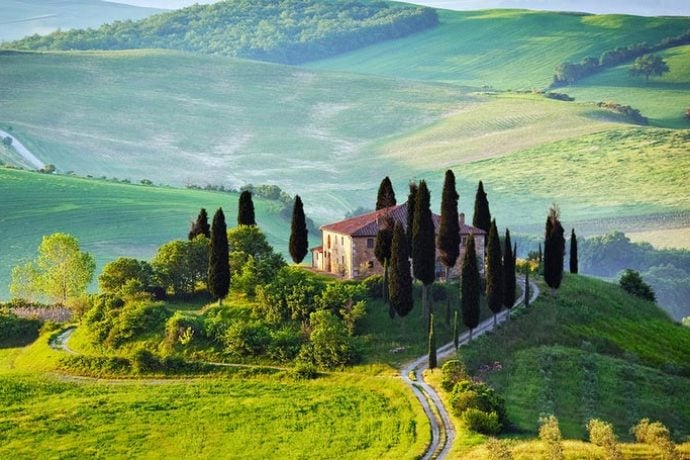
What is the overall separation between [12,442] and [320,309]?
70.3 feet

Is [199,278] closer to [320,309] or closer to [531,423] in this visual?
[320,309]

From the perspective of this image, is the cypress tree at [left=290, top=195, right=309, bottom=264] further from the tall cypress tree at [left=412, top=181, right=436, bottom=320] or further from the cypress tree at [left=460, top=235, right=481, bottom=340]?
the cypress tree at [left=460, top=235, right=481, bottom=340]

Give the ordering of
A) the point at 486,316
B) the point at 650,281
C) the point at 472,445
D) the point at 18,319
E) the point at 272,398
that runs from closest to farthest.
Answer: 1. the point at 472,445
2. the point at 272,398
3. the point at 486,316
4. the point at 18,319
5. the point at 650,281

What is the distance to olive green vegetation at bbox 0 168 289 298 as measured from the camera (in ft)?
450

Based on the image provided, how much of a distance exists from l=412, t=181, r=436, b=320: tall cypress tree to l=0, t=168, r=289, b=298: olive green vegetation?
192 feet

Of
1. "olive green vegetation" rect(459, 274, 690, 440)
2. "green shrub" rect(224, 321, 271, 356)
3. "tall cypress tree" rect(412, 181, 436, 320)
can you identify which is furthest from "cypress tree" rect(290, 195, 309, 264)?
"olive green vegetation" rect(459, 274, 690, 440)

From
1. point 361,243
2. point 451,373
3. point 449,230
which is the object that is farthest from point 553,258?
point 451,373

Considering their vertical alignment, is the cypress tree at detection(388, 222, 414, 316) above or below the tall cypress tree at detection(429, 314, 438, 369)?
above

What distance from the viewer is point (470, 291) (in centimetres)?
7244

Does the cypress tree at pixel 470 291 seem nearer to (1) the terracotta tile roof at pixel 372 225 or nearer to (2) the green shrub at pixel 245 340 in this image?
(1) the terracotta tile roof at pixel 372 225

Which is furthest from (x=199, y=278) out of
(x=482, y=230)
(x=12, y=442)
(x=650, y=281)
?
(x=650, y=281)

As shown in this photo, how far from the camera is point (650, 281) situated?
165250 mm

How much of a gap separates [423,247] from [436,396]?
635 inches

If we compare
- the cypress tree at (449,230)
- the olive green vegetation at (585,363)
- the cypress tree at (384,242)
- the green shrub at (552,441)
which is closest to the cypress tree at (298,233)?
the cypress tree at (384,242)
